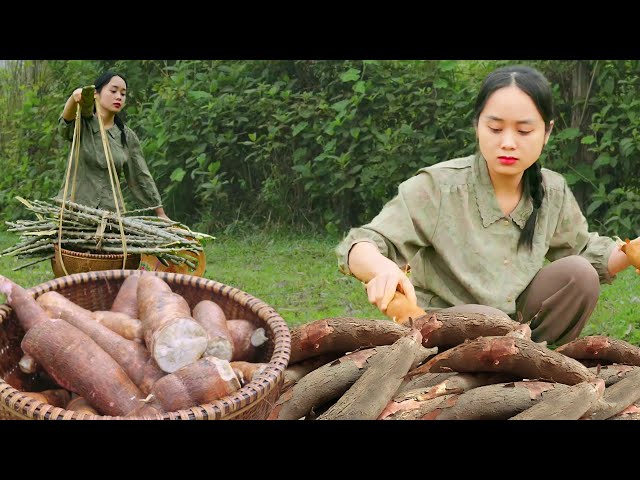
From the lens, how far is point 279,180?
22.3ft

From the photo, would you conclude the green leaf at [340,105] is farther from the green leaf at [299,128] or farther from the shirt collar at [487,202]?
the shirt collar at [487,202]

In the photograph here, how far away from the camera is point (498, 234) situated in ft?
8.39

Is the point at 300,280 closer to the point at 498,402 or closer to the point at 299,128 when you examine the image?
the point at 299,128

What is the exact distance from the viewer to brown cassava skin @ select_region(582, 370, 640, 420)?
173 centimetres

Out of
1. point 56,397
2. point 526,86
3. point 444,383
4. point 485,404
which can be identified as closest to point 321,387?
point 444,383

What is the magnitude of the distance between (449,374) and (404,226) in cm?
68

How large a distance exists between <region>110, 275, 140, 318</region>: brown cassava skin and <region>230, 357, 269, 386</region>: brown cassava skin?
378 mm

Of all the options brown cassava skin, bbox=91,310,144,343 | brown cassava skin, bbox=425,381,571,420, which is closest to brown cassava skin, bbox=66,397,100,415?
brown cassava skin, bbox=91,310,144,343

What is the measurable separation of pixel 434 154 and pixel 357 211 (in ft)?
2.87

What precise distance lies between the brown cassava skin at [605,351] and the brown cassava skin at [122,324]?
47.6 inches

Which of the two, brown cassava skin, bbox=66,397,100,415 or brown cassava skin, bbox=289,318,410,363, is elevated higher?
brown cassava skin, bbox=289,318,410,363

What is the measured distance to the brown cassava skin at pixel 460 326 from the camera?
2025 mm

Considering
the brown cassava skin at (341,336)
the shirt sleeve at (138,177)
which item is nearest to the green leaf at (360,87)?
the shirt sleeve at (138,177)

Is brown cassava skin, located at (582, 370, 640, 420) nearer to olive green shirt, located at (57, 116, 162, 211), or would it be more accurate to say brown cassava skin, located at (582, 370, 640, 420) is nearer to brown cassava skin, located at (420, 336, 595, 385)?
brown cassava skin, located at (420, 336, 595, 385)
